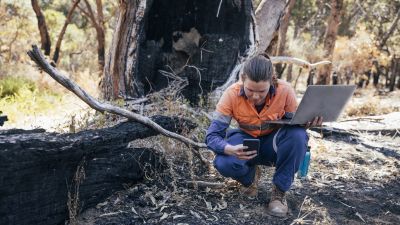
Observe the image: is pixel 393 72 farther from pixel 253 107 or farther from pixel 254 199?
pixel 253 107

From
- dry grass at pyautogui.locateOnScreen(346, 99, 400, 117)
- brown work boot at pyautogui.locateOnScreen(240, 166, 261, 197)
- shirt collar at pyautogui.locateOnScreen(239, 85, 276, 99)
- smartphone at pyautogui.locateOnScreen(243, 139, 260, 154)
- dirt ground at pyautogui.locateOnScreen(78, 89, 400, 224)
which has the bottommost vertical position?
dry grass at pyautogui.locateOnScreen(346, 99, 400, 117)

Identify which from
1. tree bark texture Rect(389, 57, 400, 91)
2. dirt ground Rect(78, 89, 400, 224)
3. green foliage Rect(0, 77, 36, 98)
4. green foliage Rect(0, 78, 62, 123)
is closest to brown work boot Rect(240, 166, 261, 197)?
dirt ground Rect(78, 89, 400, 224)

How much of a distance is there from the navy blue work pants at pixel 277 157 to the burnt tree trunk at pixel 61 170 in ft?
2.25

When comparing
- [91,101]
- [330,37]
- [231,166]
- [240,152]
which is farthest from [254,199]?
[330,37]

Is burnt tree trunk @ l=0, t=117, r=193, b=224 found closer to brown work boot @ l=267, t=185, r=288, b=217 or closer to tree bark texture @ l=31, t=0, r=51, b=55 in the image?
brown work boot @ l=267, t=185, r=288, b=217

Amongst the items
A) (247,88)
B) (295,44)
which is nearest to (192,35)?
(247,88)

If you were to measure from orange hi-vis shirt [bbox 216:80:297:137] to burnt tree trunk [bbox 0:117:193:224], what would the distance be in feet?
2.20

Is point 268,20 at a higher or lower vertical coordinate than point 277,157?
higher

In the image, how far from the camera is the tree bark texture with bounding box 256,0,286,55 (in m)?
6.37

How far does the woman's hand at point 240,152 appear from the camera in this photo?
10.5 ft

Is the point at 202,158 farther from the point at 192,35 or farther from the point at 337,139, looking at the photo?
the point at 337,139

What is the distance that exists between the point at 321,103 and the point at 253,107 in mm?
469

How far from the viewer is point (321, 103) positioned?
332 cm

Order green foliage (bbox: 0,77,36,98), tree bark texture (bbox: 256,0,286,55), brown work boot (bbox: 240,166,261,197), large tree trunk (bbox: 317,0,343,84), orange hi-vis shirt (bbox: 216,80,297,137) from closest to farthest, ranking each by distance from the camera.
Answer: orange hi-vis shirt (bbox: 216,80,297,137) < brown work boot (bbox: 240,166,261,197) < tree bark texture (bbox: 256,0,286,55) < green foliage (bbox: 0,77,36,98) < large tree trunk (bbox: 317,0,343,84)
